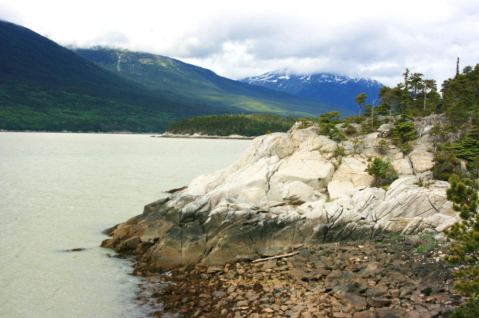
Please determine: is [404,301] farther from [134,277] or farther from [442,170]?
[442,170]

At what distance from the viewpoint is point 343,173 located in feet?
90.8

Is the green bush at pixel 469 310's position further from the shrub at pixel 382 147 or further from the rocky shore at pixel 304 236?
the shrub at pixel 382 147

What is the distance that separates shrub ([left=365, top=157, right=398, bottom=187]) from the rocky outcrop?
2.05 feet

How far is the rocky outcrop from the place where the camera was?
67.6ft

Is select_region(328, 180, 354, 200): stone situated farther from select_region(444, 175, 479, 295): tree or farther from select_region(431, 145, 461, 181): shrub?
select_region(444, 175, 479, 295): tree

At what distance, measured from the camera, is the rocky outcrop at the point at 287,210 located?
20.6 m

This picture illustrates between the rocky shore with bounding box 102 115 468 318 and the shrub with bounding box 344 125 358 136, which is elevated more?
the shrub with bounding box 344 125 358 136

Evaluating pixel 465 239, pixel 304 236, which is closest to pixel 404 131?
pixel 304 236

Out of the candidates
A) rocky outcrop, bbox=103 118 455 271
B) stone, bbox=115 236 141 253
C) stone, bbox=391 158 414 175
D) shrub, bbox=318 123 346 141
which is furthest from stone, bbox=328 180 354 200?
stone, bbox=115 236 141 253

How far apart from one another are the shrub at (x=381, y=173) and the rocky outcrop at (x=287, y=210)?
625 millimetres

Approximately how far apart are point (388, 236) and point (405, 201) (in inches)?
125

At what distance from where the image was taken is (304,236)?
20953mm

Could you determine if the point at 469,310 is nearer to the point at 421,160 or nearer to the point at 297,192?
the point at 297,192

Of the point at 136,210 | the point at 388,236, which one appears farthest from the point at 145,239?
the point at 388,236
